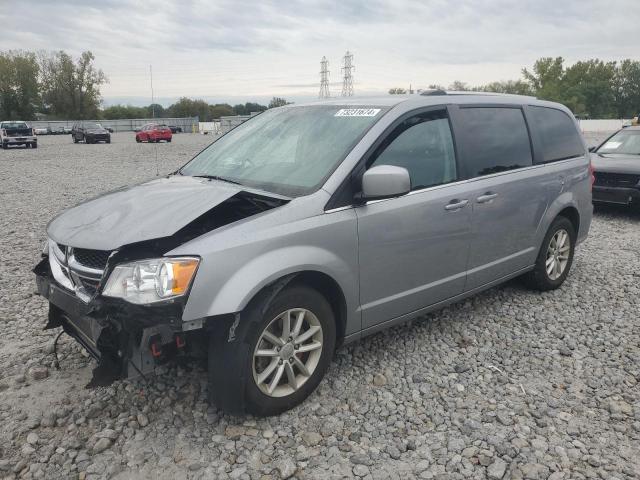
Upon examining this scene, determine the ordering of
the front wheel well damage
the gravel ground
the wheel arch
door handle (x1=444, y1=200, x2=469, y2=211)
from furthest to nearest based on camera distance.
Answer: the wheel arch < door handle (x1=444, y1=200, x2=469, y2=211) < the front wheel well damage < the gravel ground

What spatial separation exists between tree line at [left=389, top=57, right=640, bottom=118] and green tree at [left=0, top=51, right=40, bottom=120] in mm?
72850

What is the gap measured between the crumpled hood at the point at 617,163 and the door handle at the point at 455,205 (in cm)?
600

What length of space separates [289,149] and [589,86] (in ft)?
335

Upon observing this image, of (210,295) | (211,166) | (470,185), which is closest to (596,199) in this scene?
(470,185)

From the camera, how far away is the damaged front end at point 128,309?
2566 millimetres

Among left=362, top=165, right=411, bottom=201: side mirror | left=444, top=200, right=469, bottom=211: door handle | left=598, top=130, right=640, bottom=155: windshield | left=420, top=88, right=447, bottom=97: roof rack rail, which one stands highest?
left=420, top=88, right=447, bottom=97: roof rack rail

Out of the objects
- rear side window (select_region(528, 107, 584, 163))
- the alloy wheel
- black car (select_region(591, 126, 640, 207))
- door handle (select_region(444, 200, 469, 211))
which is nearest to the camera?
the alloy wheel

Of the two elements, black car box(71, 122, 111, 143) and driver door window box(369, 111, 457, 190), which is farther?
black car box(71, 122, 111, 143)

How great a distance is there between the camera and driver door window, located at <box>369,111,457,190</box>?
3.52m

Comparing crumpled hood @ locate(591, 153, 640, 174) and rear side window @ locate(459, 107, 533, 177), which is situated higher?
rear side window @ locate(459, 107, 533, 177)

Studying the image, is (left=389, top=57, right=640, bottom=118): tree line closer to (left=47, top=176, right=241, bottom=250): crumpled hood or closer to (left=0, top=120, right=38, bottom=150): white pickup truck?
(left=0, top=120, right=38, bottom=150): white pickup truck

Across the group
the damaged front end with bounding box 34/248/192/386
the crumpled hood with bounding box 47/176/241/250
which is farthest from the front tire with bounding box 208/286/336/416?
the crumpled hood with bounding box 47/176/241/250

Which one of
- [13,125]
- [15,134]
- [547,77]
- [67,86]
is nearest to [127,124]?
[67,86]

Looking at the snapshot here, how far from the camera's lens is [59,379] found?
11.4ft
